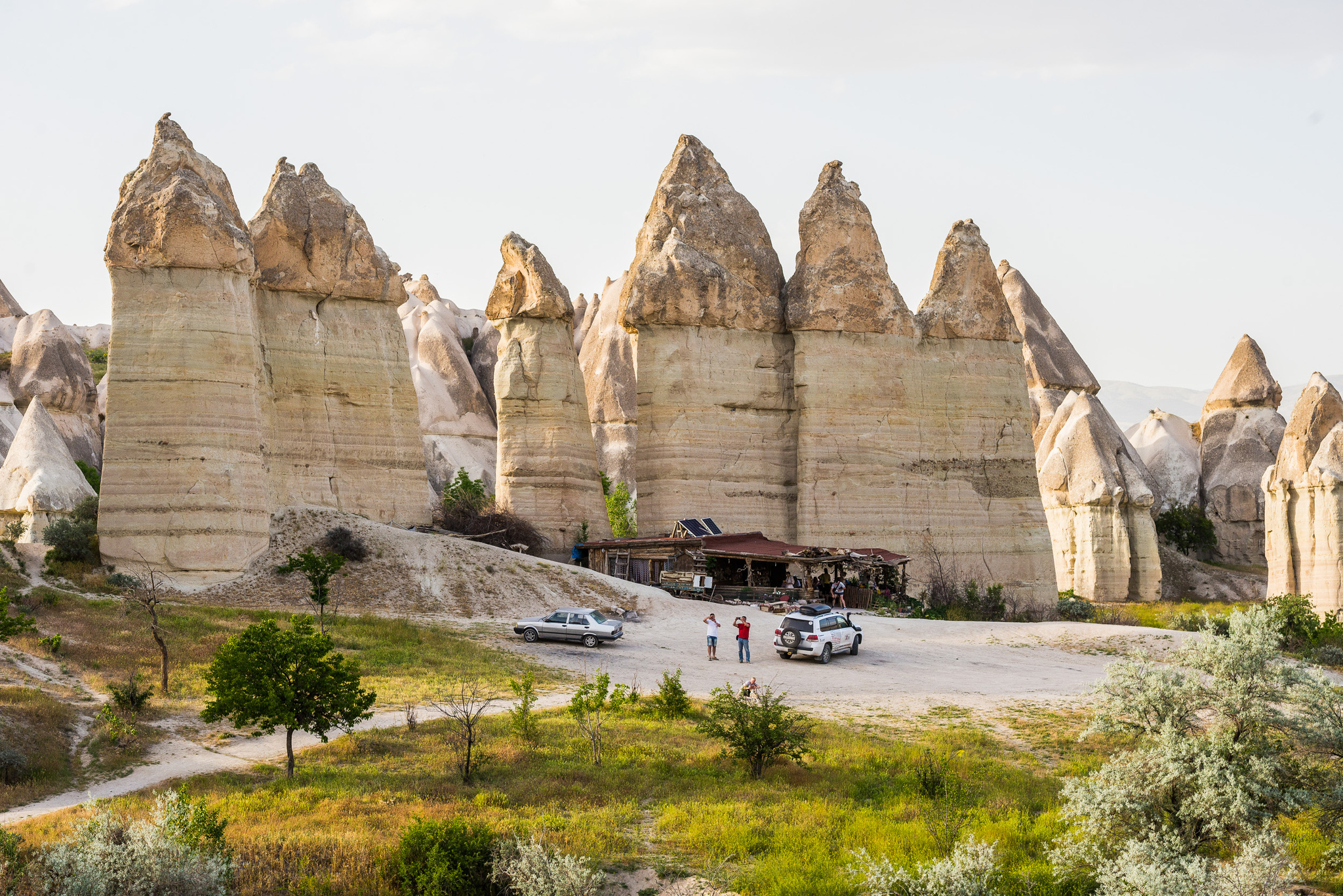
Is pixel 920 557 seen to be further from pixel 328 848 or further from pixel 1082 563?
pixel 328 848

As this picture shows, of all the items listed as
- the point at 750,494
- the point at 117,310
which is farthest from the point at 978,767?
the point at 117,310

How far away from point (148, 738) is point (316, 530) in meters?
14.5

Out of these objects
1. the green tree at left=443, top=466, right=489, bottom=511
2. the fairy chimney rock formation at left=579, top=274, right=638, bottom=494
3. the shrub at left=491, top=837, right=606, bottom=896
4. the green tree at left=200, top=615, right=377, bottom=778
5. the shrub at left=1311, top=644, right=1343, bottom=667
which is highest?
the fairy chimney rock formation at left=579, top=274, right=638, bottom=494

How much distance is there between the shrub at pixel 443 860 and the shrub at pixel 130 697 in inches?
280

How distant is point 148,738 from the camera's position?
17062 mm

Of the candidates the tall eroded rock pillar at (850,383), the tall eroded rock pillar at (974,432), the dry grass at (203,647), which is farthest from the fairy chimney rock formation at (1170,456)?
the dry grass at (203,647)

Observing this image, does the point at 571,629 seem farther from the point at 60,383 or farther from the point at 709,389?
the point at 60,383

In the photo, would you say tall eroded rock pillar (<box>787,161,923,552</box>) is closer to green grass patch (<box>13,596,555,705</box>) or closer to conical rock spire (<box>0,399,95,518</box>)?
green grass patch (<box>13,596,555,705</box>)

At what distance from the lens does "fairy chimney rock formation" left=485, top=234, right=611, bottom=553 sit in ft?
122

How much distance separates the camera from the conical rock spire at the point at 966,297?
124ft

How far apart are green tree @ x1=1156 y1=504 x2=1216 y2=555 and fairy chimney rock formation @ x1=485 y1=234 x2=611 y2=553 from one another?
2594 cm

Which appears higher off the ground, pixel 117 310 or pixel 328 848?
pixel 117 310

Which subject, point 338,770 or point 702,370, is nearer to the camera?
point 338,770

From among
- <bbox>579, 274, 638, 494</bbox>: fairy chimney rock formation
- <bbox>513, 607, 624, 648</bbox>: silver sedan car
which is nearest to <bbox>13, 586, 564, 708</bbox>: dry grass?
<bbox>513, 607, 624, 648</bbox>: silver sedan car
